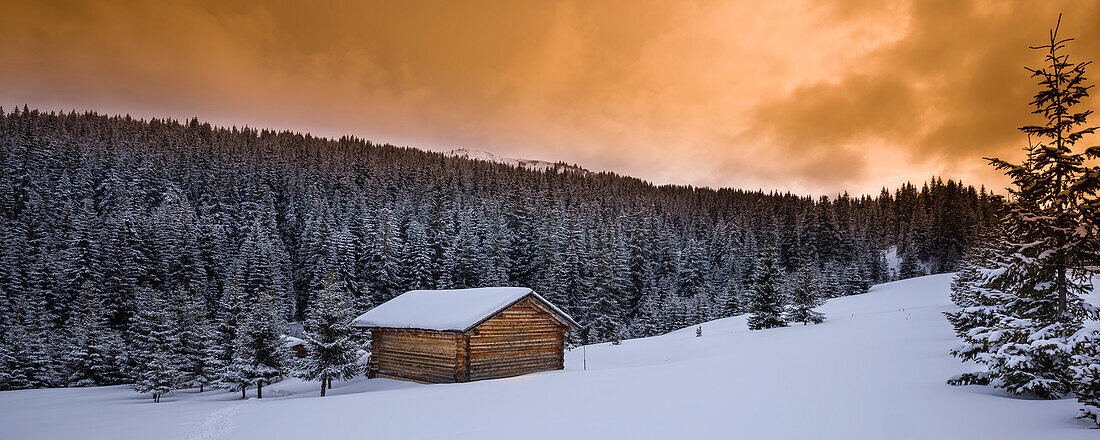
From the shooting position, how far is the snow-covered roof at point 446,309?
85.4ft

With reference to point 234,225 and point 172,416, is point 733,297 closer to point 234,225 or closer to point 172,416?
point 172,416

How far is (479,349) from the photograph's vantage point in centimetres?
2602

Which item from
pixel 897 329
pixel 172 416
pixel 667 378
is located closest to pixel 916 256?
pixel 897 329

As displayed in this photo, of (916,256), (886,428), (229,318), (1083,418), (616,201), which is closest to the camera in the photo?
(1083,418)

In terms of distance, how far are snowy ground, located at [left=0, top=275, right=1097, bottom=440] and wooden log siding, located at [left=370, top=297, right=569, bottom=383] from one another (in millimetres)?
1977

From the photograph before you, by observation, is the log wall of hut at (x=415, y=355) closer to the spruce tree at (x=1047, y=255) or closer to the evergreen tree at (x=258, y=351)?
the evergreen tree at (x=258, y=351)

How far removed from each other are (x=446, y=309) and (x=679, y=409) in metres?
17.0

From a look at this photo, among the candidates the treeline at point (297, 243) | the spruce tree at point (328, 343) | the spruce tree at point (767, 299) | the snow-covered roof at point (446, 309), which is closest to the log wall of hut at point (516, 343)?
the snow-covered roof at point (446, 309)

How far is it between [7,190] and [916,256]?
489 feet

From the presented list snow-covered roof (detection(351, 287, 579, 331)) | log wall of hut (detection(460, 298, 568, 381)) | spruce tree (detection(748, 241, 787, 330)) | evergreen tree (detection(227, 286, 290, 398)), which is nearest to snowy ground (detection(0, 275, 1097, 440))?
snow-covered roof (detection(351, 287, 579, 331))

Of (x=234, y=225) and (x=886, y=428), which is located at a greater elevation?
(x=234, y=225)

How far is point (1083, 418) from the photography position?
909 cm

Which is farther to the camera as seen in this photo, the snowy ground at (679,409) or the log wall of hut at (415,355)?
the log wall of hut at (415,355)

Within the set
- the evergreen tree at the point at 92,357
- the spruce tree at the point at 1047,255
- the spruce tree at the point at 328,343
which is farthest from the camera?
the evergreen tree at the point at 92,357
